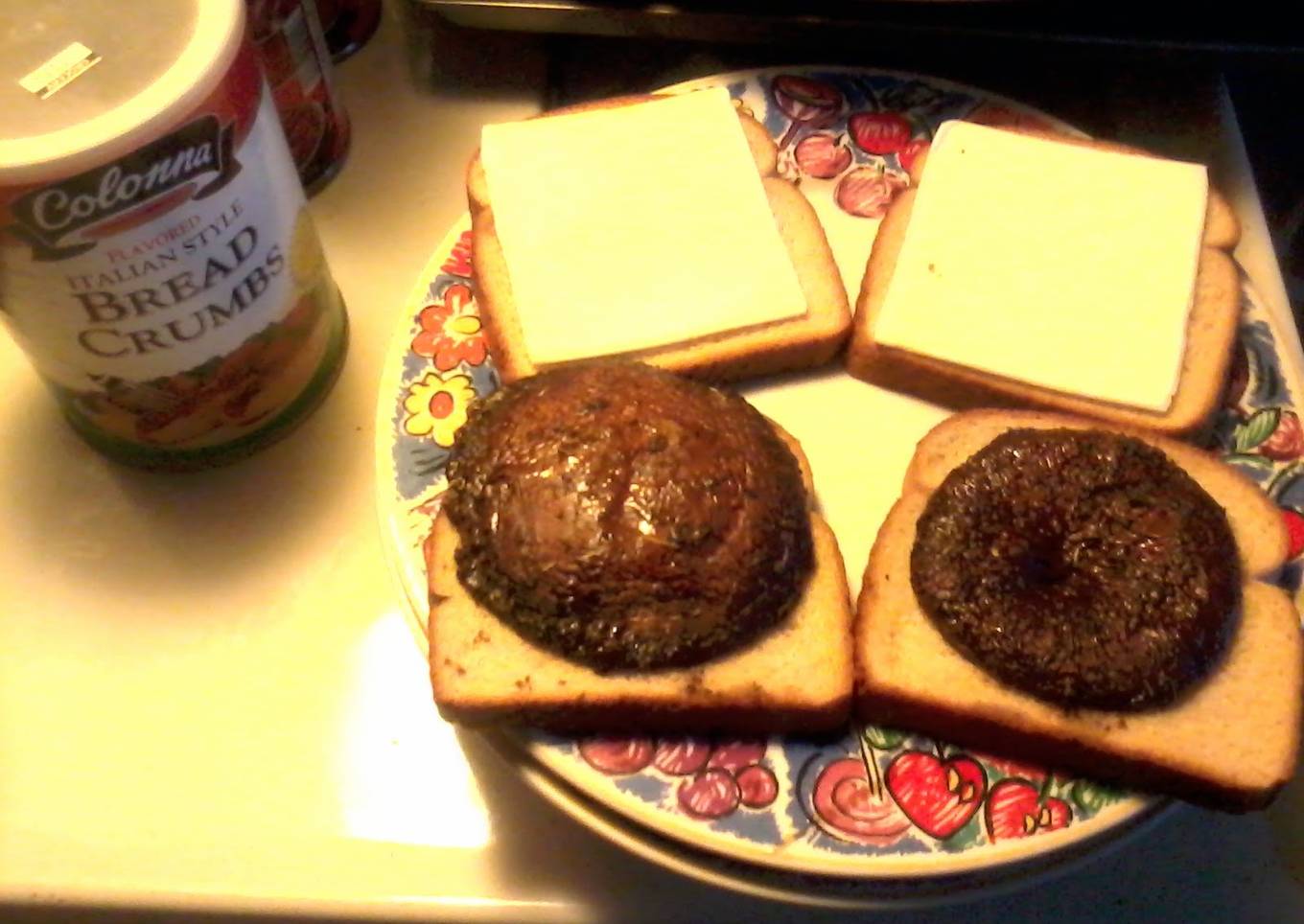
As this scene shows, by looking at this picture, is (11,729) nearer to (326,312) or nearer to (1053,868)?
(326,312)

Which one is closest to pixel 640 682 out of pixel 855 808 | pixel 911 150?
pixel 855 808

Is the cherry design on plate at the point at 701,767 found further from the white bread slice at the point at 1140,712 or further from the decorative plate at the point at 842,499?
the white bread slice at the point at 1140,712

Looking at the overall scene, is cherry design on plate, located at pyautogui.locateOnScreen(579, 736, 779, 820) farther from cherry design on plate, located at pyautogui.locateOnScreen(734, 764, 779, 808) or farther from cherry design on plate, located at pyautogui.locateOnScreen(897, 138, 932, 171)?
cherry design on plate, located at pyautogui.locateOnScreen(897, 138, 932, 171)

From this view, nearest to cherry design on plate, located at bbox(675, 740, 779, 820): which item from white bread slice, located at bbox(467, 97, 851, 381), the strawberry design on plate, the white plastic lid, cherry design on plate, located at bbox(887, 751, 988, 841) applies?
cherry design on plate, located at bbox(887, 751, 988, 841)

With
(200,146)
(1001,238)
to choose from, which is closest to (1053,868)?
(1001,238)

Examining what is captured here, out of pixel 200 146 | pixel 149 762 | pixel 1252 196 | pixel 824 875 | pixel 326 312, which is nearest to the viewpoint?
pixel 200 146

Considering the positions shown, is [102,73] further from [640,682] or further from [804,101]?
[804,101]

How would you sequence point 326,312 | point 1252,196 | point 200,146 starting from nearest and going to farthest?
point 200,146, point 326,312, point 1252,196

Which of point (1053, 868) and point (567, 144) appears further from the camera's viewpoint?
point (567, 144)

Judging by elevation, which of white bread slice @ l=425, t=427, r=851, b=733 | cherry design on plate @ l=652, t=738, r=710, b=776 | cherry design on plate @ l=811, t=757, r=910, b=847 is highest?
white bread slice @ l=425, t=427, r=851, b=733
